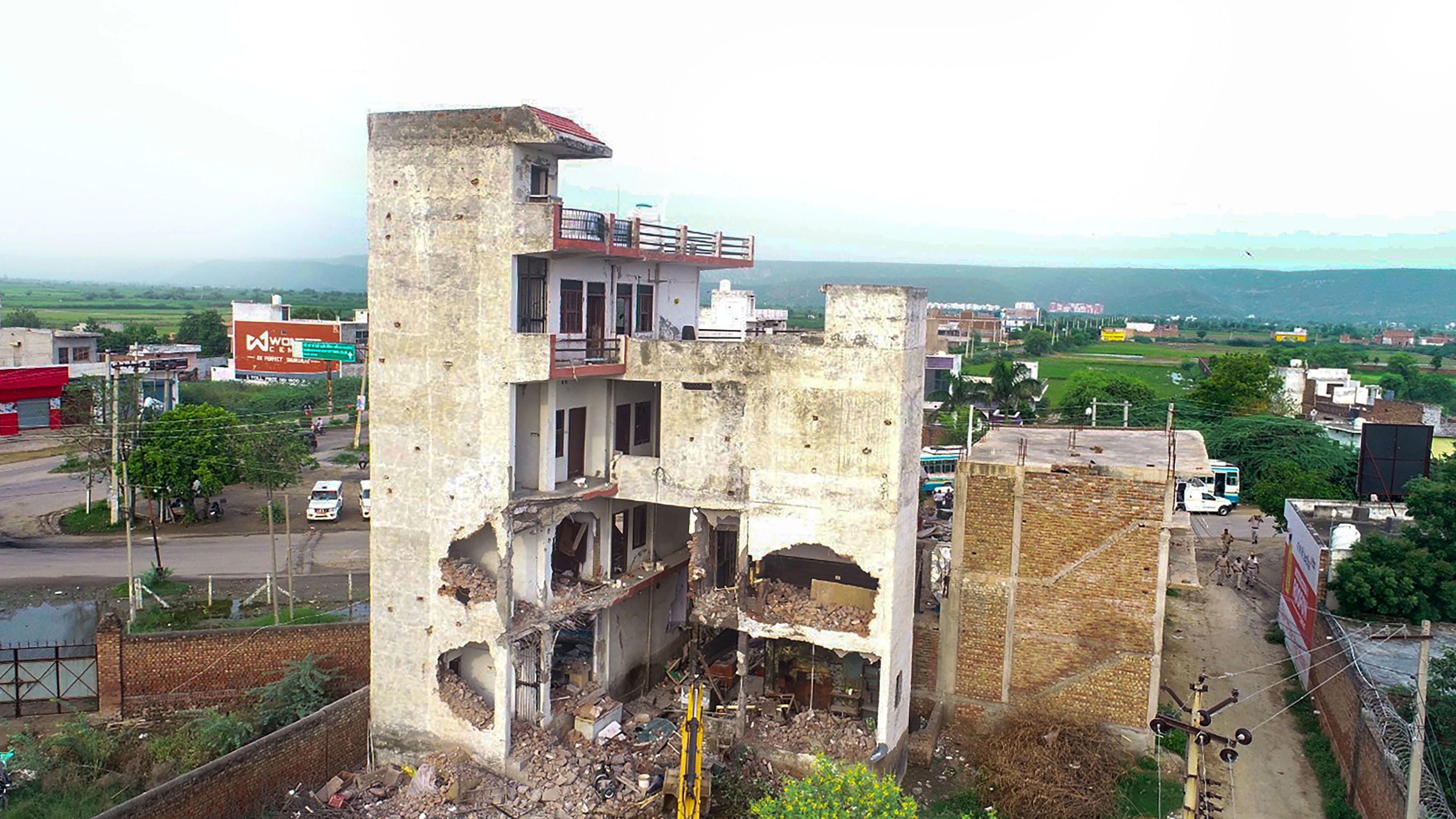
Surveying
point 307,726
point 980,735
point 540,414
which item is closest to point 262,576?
point 307,726

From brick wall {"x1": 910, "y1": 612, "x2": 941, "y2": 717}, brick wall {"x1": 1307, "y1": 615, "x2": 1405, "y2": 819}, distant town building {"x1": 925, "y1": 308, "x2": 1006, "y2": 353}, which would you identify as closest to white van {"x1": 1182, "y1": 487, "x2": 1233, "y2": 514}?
brick wall {"x1": 1307, "y1": 615, "x2": 1405, "y2": 819}

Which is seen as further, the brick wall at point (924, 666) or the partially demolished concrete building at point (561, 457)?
the brick wall at point (924, 666)

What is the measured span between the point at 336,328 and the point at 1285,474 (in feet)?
214

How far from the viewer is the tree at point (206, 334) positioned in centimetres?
9288

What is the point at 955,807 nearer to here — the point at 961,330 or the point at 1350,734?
the point at 1350,734

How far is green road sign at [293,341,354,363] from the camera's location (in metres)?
64.5

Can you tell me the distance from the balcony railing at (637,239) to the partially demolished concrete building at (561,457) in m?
0.08

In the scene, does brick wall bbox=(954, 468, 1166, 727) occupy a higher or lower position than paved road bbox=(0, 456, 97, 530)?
higher

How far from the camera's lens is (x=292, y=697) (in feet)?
72.7

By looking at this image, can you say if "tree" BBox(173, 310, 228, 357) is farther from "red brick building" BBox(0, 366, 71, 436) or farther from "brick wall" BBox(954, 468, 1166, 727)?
"brick wall" BBox(954, 468, 1166, 727)

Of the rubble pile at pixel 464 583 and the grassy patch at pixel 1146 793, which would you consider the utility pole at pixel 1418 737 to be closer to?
the grassy patch at pixel 1146 793

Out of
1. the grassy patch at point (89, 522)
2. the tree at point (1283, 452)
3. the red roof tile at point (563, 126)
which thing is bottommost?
the grassy patch at point (89, 522)

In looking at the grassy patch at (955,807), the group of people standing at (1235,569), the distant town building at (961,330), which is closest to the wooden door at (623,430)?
the grassy patch at (955,807)

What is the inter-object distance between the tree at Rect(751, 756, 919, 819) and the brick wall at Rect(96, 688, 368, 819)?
33.2 ft
